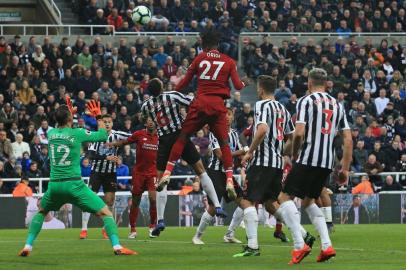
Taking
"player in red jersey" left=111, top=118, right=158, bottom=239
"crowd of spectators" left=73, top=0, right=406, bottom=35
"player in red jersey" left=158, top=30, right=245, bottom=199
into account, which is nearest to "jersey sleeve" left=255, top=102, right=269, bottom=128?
"player in red jersey" left=158, top=30, right=245, bottom=199

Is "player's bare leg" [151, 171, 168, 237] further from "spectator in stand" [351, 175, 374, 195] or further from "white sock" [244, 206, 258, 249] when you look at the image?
"spectator in stand" [351, 175, 374, 195]

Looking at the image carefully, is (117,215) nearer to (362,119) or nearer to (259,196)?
(362,119)

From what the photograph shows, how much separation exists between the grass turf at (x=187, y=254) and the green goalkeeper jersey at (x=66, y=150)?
120 centimetres

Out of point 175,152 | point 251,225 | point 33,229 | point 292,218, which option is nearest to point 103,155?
point 175,152

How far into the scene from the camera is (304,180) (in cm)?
1507

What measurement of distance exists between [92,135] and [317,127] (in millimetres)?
3121

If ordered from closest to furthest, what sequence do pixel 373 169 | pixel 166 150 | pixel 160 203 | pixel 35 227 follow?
1. pixel 35 227
2. pixel 166 150
3. pixel 160 203
4. pixel 373 169

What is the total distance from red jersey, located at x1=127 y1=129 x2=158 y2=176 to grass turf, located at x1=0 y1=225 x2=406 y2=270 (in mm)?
1265

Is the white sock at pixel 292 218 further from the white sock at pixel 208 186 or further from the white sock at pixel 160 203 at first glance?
the white sock at pixel 160 203

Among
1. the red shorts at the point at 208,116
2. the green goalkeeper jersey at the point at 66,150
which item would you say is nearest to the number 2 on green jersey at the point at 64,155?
the green goalkeeper jersey at the point at 66,150

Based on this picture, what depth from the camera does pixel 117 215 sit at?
2867 cm

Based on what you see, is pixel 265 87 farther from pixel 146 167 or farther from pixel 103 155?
pixel 103 155

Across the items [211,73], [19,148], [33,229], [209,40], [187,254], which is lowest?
[187,254]

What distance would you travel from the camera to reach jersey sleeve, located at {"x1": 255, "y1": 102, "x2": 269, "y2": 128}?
1581cm
